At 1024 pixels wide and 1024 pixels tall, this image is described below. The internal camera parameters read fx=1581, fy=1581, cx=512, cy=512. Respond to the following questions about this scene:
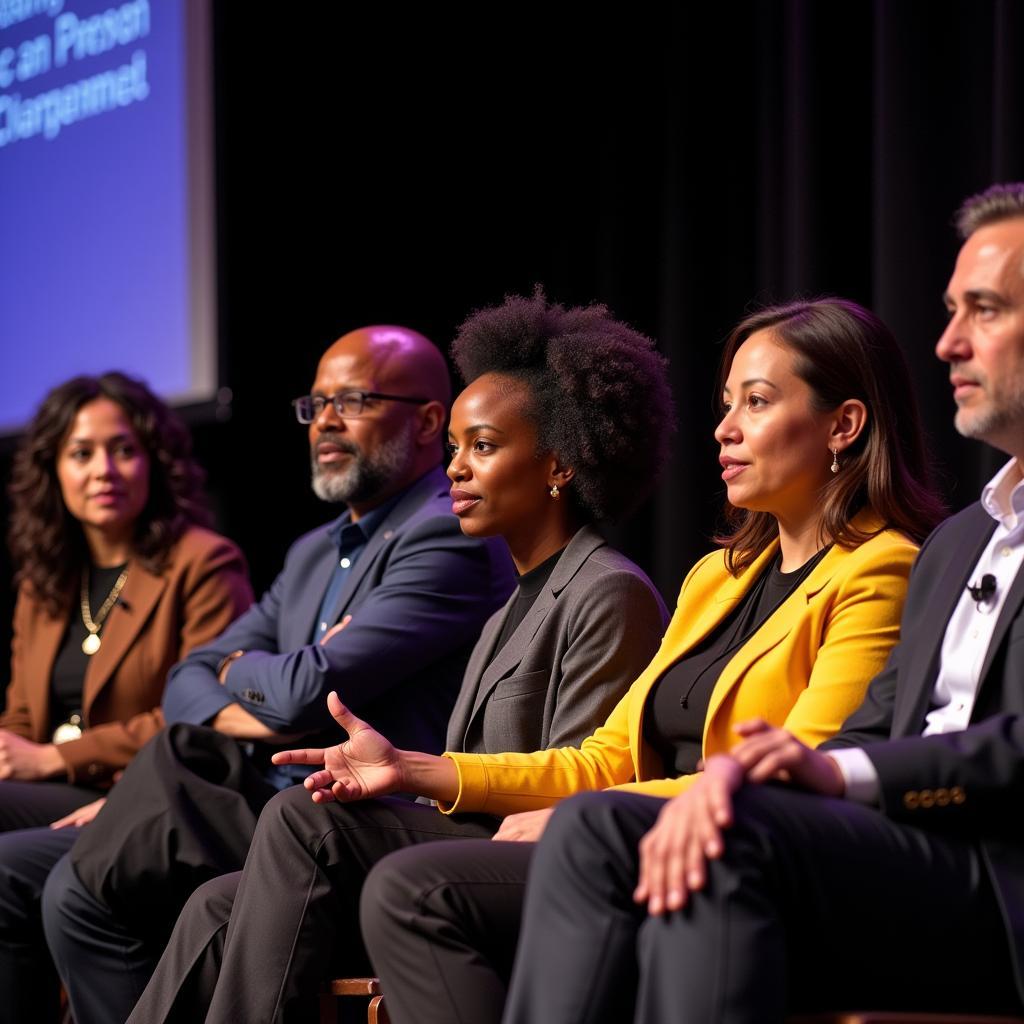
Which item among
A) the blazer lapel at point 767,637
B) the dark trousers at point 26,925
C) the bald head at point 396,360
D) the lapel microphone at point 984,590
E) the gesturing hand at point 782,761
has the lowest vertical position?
the dark trousers at point 26,925

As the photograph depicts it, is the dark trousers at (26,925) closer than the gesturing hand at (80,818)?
Yes

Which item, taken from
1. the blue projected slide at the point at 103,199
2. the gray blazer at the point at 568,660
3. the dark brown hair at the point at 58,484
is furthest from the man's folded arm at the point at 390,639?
the blue projected slide at the point at 103,199

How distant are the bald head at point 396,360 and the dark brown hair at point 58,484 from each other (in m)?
0.70

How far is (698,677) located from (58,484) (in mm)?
2435

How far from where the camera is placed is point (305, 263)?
511cm

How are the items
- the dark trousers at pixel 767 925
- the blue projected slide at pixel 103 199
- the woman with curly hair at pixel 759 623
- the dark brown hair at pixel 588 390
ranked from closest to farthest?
the dark trousers at pixel 767 925 < the woman with curly hair at pixel 759 623 < the dark brown hair at pixel 588 390 < the blue projected slide at pixel 103 199

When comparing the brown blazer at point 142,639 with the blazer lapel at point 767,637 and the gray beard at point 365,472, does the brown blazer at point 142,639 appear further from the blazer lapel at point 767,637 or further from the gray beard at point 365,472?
the blazer lapel at point 767,637

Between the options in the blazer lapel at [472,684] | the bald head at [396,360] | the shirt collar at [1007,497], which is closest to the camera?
the shirt collar at [1007,497]

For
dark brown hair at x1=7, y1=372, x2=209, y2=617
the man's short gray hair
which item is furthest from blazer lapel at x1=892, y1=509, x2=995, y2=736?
dark brown hair at x1=7, y1=372, x2=209, y2=617

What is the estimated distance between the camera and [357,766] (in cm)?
254

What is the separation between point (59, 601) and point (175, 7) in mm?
2049

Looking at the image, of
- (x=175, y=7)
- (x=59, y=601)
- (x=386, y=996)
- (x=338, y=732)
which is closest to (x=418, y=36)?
(x=175, y=7)

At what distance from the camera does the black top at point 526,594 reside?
302cm

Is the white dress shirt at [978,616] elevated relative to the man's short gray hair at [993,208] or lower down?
A: lower down
